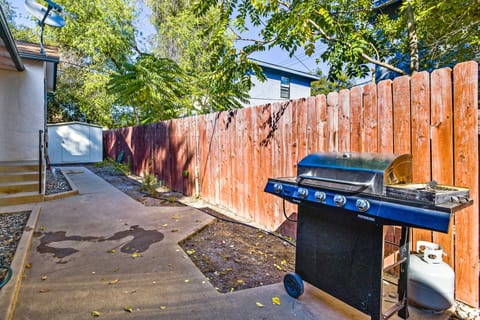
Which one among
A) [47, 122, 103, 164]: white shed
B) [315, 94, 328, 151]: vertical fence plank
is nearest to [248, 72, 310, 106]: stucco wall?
[47, 122, 103, 164]: white shed

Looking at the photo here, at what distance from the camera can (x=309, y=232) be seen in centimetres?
220

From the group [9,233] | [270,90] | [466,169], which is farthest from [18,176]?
[270,90]

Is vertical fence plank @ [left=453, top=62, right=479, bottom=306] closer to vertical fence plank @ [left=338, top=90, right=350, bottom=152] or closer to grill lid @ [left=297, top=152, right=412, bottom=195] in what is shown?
grill lid @ [left=297, top=152, right=412, bottom=195]

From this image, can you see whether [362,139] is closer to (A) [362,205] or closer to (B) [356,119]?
(B) [356,119]

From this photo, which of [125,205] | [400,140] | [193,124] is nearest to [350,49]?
[400,140]

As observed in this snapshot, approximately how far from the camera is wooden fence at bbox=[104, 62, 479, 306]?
82.7 inches

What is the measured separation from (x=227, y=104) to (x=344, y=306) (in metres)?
8.30

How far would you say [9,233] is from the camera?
3691 mm

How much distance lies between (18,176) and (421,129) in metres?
7.23

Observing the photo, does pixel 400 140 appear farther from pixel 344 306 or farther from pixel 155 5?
pixel 155 5

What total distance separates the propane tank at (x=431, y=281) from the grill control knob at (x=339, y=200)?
83 cm

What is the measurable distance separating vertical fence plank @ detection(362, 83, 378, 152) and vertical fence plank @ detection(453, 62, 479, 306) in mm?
645

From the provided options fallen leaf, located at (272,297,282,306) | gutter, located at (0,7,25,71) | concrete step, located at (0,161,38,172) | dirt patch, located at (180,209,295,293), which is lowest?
fallen leaf, located at (272,297,282,306)

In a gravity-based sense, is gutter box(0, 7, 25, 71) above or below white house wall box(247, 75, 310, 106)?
below
